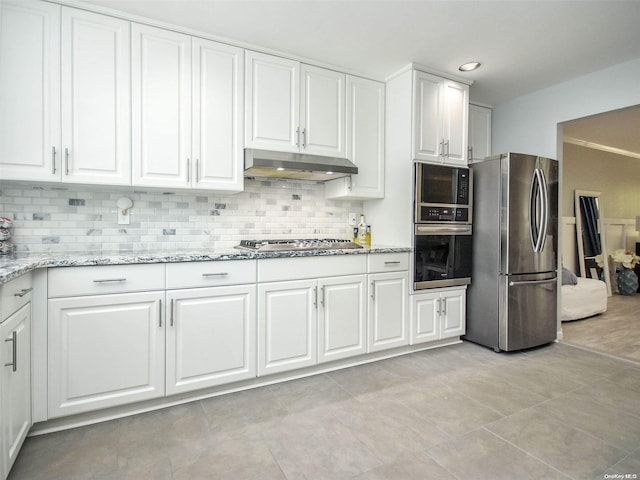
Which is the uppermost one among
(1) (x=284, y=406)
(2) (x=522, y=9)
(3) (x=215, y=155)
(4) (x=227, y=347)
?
(2) (x=522, y=9)

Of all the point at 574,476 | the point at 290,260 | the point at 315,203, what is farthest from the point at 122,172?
the point at 574,476

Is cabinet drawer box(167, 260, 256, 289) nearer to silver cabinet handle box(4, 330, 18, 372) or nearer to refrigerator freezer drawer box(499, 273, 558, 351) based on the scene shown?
silver cabinet handle box(4, 330, 18, 372)

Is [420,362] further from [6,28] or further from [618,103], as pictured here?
[6,28]

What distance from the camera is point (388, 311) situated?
290cm

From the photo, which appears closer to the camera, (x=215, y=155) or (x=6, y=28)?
(x=6, y=28)

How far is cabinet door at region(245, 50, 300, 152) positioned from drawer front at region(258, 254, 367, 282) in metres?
0.89

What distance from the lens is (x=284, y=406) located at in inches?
84.6

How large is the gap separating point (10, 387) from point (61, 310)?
0.45 meters

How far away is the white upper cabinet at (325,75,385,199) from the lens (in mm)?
3066

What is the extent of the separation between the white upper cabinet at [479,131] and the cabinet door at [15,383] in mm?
3858

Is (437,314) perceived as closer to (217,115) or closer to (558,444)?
(558,444)

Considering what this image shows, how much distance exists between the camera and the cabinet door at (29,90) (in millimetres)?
1964

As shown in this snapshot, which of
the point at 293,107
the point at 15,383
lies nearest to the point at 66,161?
the point at 15,383

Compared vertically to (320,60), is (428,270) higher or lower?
lower
